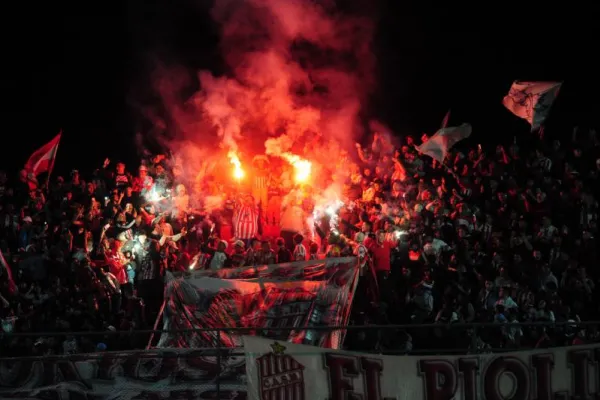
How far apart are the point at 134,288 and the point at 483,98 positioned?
39.6ft

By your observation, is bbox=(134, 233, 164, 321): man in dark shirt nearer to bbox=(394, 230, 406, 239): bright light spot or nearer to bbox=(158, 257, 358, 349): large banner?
bbox=(158, 257, 358, 349): large banner

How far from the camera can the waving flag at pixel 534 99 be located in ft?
55.7

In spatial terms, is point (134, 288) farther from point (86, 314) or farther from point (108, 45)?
point (108, 45)

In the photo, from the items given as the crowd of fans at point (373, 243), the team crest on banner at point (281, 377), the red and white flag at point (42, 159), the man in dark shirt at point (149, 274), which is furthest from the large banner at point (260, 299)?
the red and white flag at point (42, 159)

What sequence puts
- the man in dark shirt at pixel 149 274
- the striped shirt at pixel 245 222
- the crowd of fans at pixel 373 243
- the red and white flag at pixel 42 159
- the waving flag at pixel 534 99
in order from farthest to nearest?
the red and white flag at pixel 42 159, the striped shirt at pixel 245 222, the waving flag at pixel 534 99, the man in dark shirt at pixel 149 274, the crowd of fans at pixel 373 243

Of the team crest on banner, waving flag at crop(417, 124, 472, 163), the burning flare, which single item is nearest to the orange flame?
the burning flare

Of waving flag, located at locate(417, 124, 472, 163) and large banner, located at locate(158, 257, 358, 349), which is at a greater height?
waving flag, located at locate(417, 124, 472, 163)

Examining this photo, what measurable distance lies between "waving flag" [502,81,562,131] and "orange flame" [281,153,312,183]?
498 cm

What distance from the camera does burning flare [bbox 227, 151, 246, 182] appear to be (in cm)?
1988

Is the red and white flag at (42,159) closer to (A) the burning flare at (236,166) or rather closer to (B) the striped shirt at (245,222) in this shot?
(A) the burning flare at (236,166)

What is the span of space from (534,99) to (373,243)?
5080 millimetres

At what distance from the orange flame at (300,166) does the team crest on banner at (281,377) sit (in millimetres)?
12112

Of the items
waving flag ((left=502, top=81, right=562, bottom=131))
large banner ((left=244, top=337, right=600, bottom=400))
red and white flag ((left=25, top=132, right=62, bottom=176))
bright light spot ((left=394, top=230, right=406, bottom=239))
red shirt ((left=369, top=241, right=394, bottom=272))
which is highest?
waving flag ((left=502, top=81, right=562, bottom=131))

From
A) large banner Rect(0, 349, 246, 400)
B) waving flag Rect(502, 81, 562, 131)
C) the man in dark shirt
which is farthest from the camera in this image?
waving flag Rect(502, 81, 562, 131)
